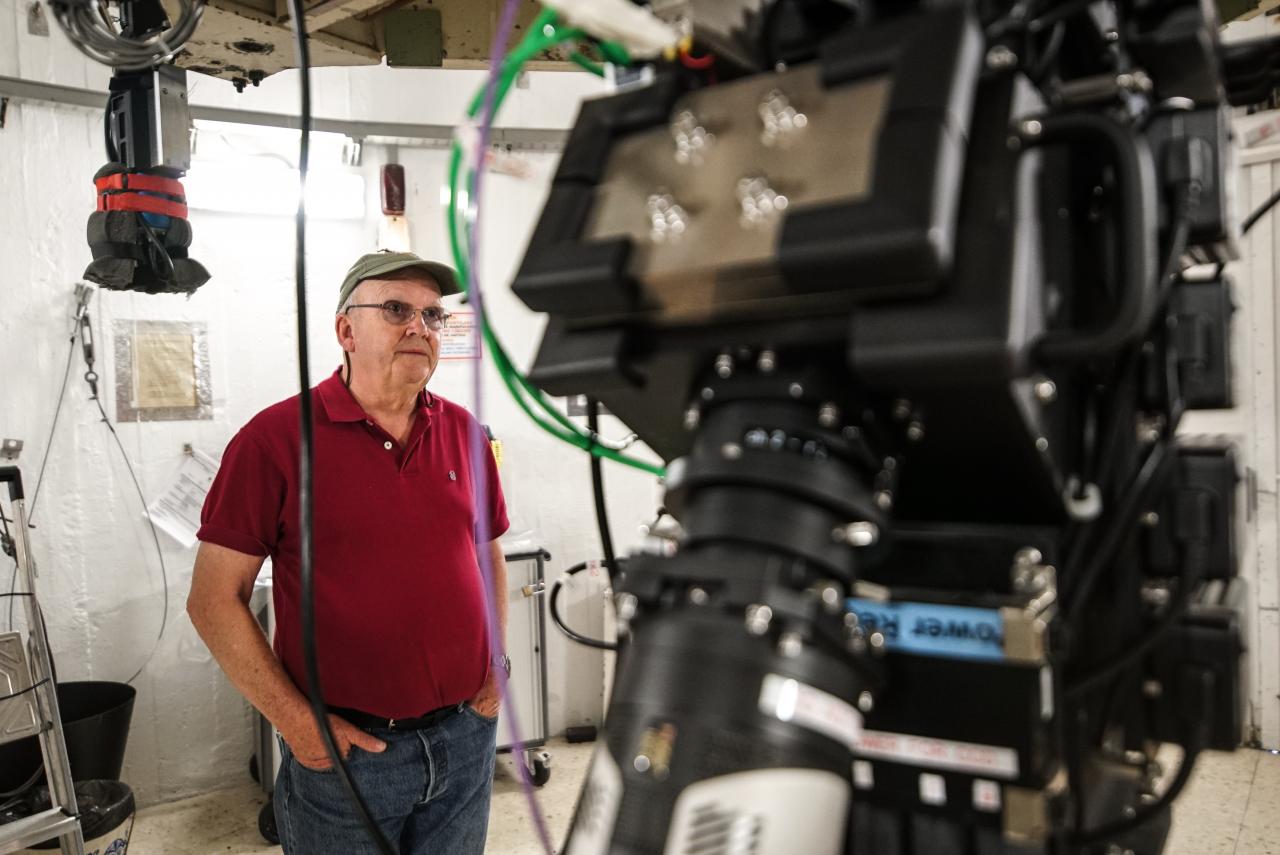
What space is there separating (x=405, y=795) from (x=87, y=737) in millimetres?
1495

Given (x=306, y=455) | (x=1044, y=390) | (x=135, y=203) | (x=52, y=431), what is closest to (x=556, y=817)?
(x=52, y=431)

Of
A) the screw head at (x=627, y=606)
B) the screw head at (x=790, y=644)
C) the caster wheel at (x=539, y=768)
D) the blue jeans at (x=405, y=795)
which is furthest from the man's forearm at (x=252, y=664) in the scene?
the caster wheel at (x=539, y=768)

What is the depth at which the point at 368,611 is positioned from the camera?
169 centimetres

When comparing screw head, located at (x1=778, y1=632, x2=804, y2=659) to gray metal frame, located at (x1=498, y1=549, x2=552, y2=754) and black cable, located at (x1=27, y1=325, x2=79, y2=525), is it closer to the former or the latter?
gray metal frame, located at (x1=498, y1=549, x2=552, y2=754)

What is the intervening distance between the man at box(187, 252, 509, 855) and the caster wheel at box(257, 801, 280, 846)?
1211 millimetres

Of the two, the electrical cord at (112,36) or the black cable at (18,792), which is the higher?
the electrical cord at (112,36)

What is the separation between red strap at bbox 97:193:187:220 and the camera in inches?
44.3

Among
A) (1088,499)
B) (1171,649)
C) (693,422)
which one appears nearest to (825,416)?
(693,422)

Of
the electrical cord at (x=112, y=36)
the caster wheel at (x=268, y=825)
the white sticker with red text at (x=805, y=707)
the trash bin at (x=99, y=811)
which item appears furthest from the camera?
the caster wheel at (x=268, y=825)

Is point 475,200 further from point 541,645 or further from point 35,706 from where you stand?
point 541,645

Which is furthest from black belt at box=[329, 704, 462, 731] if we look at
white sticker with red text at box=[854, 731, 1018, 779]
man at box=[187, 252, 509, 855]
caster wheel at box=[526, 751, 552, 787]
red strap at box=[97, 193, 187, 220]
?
caster wheel at box=[526, 751, 552, 787]

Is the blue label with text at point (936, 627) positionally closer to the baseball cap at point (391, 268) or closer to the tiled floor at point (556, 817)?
the baseball cap at point (391, 268)

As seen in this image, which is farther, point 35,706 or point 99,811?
point 99,811

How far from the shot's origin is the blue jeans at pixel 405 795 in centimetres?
163
